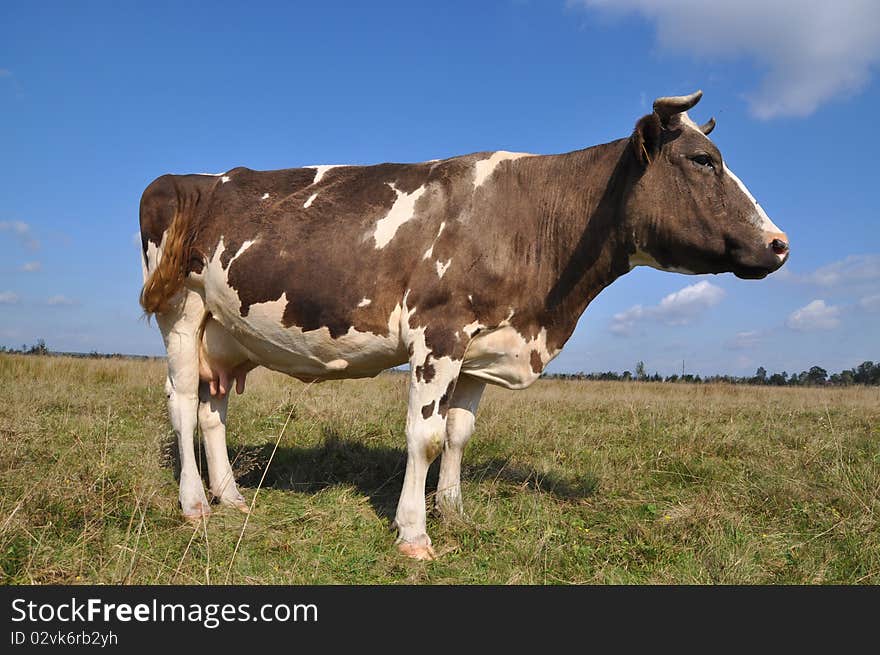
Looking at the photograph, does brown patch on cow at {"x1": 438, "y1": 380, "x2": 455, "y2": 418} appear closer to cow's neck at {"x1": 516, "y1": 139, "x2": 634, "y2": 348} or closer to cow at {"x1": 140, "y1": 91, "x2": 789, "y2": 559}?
cow at {"x1": 140, "y1": 91, "x2": 789, "y2": 559}

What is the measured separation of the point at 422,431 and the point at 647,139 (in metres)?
2.78

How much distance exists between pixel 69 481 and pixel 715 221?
5448 mm

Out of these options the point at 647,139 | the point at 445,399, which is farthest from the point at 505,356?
the point at 647,139

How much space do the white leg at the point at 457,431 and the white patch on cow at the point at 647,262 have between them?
1623mm

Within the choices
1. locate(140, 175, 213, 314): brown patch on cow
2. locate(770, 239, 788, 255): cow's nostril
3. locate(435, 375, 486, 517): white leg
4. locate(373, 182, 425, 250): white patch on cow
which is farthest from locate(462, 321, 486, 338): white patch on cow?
locate(140, 175, 213, 314): brown patch on cow

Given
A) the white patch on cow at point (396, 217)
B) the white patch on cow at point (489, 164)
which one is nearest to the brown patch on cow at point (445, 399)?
the white patch on cow at point (396, 217)

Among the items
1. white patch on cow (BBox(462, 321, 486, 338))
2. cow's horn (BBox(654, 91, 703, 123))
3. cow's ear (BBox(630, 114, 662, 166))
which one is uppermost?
cow's horn (BBox(654, 91, 703, 123))

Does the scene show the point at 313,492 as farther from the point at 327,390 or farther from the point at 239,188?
the point at 327,390

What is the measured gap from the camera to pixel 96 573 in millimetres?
3910

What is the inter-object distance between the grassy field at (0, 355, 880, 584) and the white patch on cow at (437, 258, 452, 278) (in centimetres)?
200

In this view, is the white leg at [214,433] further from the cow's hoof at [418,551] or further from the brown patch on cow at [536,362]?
the brown patch on cow at [536,362]

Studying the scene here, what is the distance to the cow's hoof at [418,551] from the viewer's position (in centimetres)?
464

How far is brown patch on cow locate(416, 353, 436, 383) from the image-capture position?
4.72m

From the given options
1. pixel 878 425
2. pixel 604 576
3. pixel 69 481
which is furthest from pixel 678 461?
pixel 69 481
